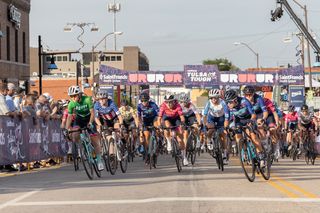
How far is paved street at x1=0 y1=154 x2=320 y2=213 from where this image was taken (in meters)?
10.2

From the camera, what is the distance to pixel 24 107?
64.2 feet

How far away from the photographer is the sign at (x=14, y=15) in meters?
51.8

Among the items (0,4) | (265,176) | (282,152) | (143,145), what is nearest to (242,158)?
(265,176)

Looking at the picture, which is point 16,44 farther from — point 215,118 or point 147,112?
point 215,118

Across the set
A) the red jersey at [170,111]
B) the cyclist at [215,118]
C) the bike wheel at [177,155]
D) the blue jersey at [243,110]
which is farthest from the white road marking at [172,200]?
the red jersey at [170,111]

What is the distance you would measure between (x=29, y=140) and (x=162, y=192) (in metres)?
8.20

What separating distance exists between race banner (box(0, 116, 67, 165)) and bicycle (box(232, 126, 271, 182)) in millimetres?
6064

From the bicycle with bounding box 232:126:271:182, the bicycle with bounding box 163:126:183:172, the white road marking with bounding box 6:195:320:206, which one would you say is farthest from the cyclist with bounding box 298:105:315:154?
the white road marking with bounding box 6:195:320:206

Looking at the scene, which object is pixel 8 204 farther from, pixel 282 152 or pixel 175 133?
pixel 282 152

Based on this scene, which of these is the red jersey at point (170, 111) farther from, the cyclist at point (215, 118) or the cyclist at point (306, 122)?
the cyclist at point (306, 122)

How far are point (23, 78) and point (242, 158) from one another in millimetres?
A: 43983

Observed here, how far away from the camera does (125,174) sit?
16953 millimetres

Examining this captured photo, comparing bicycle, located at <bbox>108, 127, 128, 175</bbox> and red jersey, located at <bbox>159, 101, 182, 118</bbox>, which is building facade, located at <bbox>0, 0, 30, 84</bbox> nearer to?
red jersey, located at <bbox>159, 101, 182, 118</bbox>

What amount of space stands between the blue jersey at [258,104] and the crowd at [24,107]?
6075 mm
